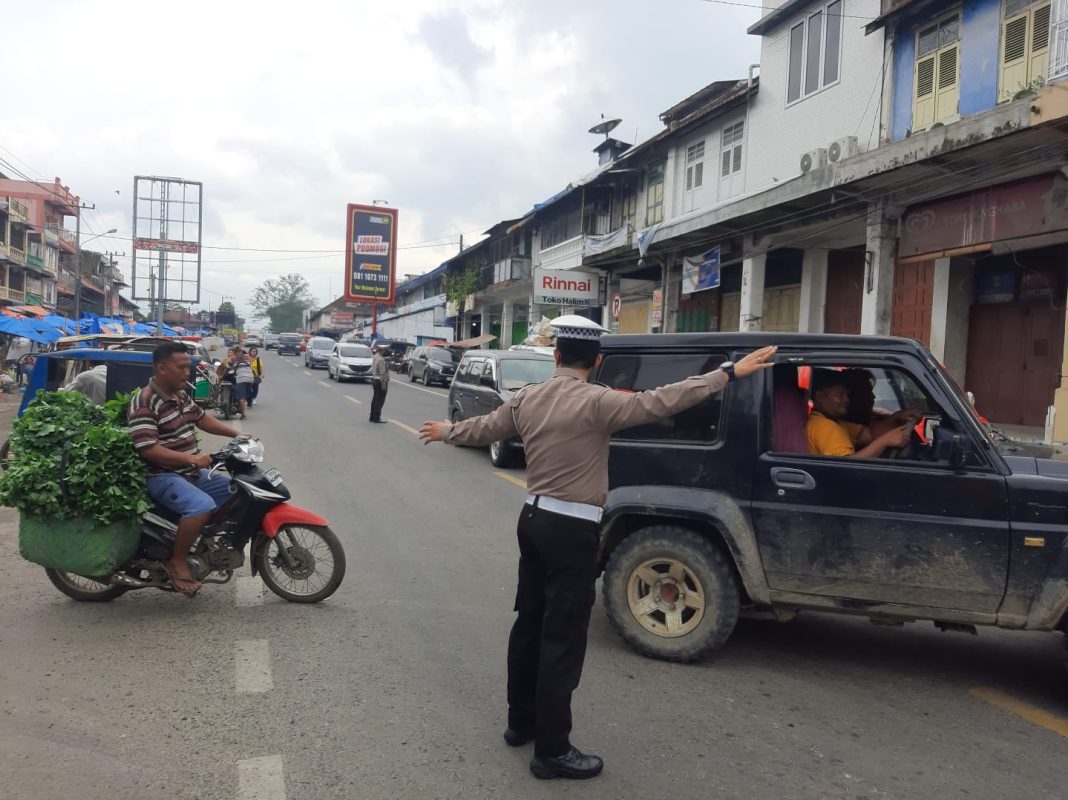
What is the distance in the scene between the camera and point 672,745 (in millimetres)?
3594

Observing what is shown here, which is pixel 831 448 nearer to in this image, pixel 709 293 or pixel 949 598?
pixel 949 598

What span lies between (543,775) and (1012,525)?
2505 millimetres

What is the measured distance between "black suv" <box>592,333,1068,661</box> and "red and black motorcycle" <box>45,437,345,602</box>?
2040 mm

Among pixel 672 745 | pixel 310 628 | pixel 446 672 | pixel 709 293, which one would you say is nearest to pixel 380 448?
pixel 310 628

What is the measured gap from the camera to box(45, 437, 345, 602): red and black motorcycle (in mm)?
5270

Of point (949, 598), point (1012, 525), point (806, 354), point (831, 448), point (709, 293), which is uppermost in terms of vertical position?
point (709, 293)

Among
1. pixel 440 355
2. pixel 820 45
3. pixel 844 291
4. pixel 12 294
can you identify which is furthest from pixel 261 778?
pixel 12 294

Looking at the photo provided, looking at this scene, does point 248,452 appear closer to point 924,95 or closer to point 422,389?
point 924,95

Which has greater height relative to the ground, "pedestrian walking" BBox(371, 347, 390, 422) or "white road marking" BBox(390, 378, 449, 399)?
"pedestrian walking" BBox(371, 347, 390, 422)

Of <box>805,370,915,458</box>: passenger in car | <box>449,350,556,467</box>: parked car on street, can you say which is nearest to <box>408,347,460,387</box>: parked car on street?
<box>449,350,556,467</box>: parked car on street

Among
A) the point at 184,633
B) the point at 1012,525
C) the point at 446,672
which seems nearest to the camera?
the point at 1012,525

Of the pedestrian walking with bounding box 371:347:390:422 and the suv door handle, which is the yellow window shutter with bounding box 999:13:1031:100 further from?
the suv door handle

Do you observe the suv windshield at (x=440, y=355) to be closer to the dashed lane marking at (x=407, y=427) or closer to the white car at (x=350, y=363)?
the white car at (x=350, y=363)

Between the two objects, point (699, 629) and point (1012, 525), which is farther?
point (699, 629)
